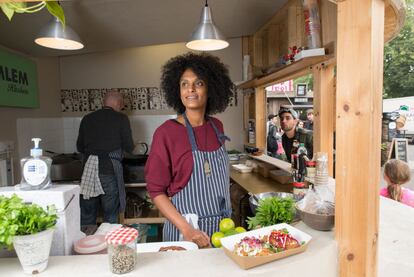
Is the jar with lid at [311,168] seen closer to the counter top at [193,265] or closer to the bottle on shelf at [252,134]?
the counter top at [193,265]

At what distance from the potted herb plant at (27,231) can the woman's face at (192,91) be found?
0.87 metres

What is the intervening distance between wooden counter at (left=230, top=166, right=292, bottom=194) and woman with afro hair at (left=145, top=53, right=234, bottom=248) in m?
0.89

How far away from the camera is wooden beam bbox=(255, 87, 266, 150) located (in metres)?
3.48

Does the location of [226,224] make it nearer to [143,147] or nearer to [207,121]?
[207,121]

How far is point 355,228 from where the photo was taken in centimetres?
81

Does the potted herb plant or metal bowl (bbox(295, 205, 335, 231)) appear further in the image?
metal bowl (bbox(295, 205, 335, 231))

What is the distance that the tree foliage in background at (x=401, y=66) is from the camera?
5500mm

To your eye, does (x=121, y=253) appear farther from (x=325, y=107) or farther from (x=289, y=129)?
(x=289, y=129)

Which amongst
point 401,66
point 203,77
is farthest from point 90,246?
point 401,66

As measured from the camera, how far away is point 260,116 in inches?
138

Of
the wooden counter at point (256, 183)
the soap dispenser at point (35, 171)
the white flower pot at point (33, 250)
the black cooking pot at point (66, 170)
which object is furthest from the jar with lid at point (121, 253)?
the black cooking pot at point (66, 170)

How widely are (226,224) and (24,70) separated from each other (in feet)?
9.47

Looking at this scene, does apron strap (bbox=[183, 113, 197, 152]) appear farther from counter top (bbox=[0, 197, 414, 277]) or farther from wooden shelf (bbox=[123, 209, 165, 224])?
wooden shelf (bbox=[123, 209, 165, 224])

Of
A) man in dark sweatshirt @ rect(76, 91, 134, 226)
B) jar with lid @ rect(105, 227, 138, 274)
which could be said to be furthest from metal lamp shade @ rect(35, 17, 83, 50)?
jar with lid @ rect(105, 227, 138, 274)
